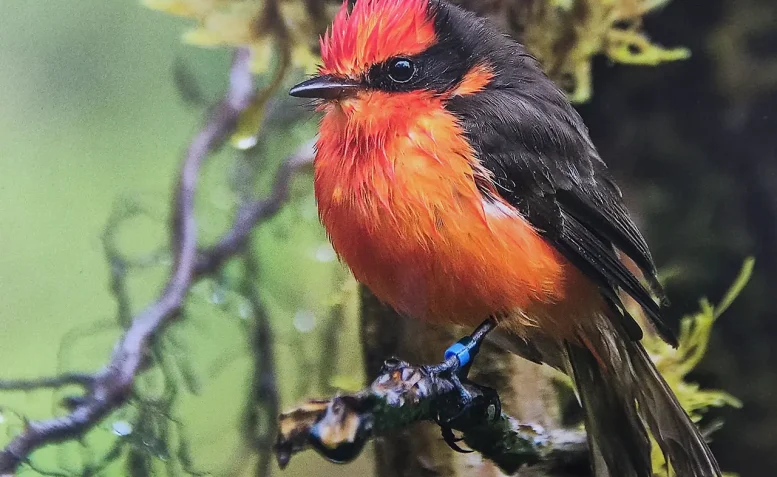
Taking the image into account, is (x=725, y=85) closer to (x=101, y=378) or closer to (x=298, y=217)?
(x=298, y=217)

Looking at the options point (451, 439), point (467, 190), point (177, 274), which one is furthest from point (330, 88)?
point (451, 439)

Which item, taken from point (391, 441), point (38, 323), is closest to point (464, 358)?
point (391, 441)

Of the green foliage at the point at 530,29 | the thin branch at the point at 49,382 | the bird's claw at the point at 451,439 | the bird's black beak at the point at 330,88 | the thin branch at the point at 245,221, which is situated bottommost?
the thin branch at the point at 49,382

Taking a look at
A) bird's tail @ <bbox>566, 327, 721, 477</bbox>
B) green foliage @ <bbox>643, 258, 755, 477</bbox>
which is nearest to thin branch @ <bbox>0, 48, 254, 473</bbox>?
bird's tail @ <bbox>566, 327, 721, 477</bbox>

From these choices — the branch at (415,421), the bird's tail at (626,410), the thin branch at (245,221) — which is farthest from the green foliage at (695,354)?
the thin branch at (245,221)

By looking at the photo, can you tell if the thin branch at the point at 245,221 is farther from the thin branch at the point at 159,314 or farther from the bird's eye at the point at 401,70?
the bird's eye at the point at 401,70

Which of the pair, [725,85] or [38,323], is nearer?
[38,323]
